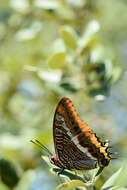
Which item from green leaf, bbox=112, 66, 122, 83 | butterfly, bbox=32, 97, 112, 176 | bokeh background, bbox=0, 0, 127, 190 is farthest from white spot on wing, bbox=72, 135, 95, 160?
green leaf, bbox=112, 66, 122, 83

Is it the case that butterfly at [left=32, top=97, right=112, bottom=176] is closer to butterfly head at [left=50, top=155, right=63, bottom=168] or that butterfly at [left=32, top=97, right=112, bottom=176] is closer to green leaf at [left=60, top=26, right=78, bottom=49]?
butterfly head at [left=50, top=155, right=63, bottom=168]

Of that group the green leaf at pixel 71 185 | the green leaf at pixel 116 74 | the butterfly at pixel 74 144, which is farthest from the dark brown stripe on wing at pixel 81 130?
the green leaf at pixel 116 74

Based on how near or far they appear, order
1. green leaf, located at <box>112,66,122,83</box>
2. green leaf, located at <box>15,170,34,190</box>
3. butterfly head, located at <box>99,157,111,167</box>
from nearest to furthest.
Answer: butterfly head, located at <box>99,157,111,167</box>, green leaf, located at <box>15,170,34,190</box>, green leaf, located at <box>112,66,122,83</box>

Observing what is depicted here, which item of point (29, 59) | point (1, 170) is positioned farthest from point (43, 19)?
point (1, 170)

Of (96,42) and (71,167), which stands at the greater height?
(96,42)

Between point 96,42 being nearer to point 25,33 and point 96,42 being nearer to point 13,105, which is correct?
point 25,33

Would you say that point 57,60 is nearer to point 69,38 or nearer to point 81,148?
point 69,38
